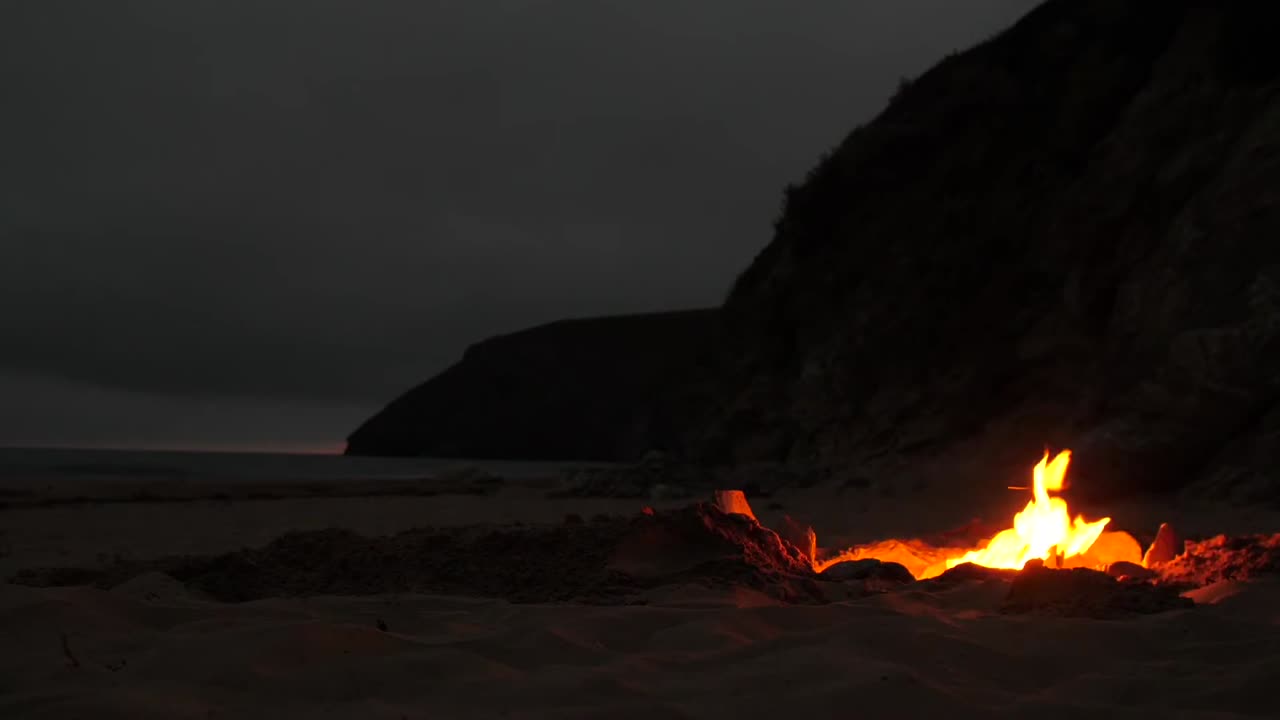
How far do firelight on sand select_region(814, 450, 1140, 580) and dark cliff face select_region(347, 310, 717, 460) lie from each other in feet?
142

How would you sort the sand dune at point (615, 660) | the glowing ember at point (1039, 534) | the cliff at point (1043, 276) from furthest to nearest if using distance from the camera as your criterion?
the cliff at point (1043, 276), the glowing ember at point (1039, 534), the sand dune at point (615, 660)

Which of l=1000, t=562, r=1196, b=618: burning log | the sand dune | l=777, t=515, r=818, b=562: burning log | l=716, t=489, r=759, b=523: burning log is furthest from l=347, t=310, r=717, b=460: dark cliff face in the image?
the sand dune

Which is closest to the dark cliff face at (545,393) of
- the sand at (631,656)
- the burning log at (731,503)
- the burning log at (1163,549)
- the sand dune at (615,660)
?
the burning log at (731,503)

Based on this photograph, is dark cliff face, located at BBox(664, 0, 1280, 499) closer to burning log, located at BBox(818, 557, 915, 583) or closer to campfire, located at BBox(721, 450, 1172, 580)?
campfire, located at BBox(721, 450, 1172, 580)

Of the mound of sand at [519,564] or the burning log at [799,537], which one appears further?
the burning log at [799,537]

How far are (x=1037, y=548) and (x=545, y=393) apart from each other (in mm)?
54069

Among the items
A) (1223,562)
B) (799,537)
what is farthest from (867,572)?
(1223,562)

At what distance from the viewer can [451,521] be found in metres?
9.49

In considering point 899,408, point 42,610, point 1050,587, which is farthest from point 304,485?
point 1050,587

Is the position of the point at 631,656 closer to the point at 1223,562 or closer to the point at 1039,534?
the point at 1223,562

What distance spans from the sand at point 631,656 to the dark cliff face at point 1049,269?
18.4 feet

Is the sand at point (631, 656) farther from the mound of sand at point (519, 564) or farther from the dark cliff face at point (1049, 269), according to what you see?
the dark cliff face at point (1049, 269)

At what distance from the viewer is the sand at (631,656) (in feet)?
7.45

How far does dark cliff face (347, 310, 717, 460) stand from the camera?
54.8m
